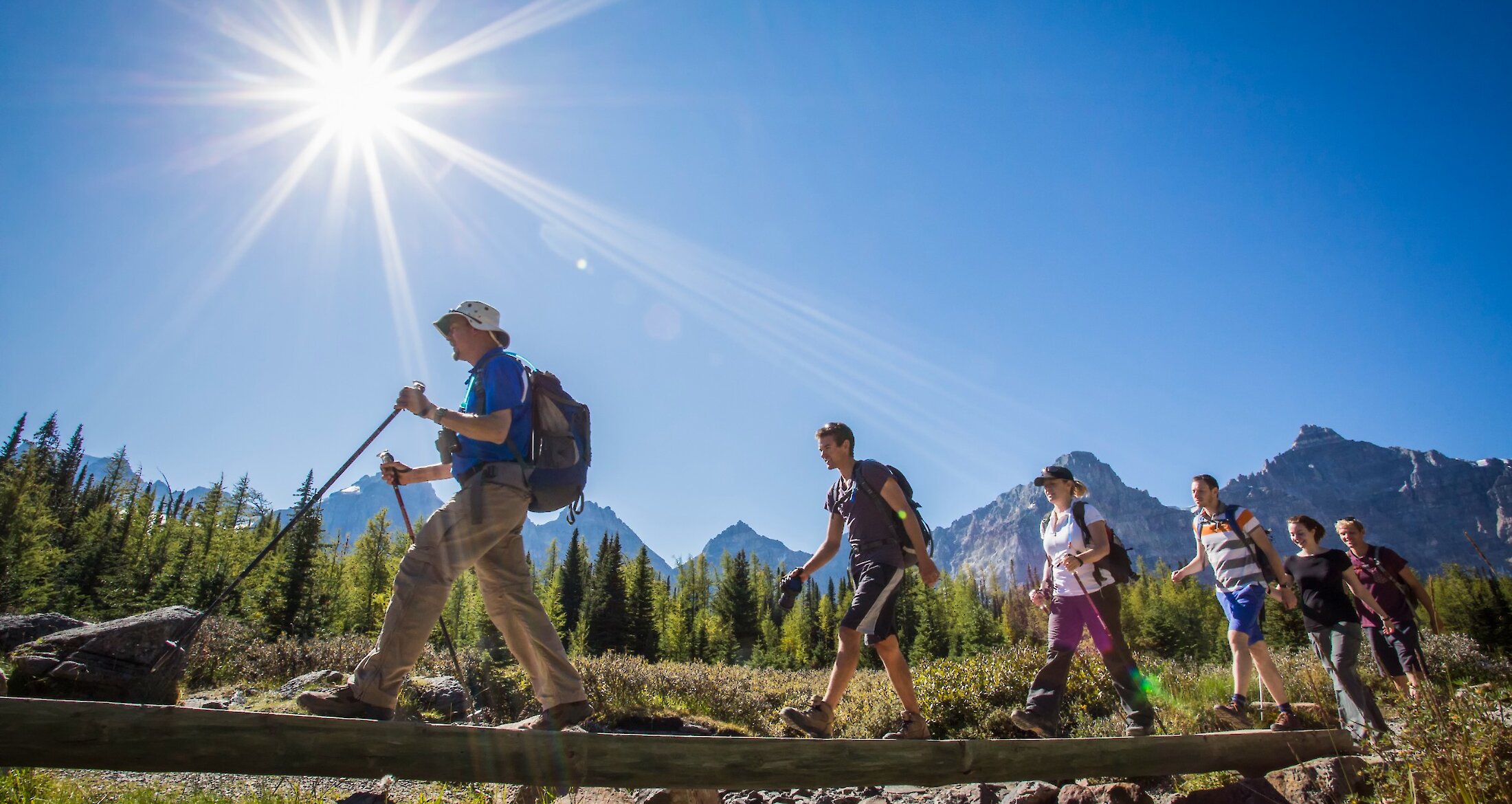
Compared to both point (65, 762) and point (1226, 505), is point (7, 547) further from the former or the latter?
point (1226, 505)

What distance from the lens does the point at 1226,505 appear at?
6.18 meters

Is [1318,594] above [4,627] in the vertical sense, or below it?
below

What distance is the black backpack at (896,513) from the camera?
4.62 metres

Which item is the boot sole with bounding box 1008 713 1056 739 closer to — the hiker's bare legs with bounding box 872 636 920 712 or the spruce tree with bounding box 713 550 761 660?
the hiker's bare legs with bounding box 872 636 920 712

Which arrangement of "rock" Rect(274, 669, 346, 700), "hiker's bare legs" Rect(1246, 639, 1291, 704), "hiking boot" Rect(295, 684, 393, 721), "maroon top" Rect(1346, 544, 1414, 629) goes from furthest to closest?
"rock" Rect(274, 669, 346, 700)
"maroon top" Rect(1346, 544, 1414, 629)
"hiker's bare legs" Rect(1246, 639, 1291, 704)
"hiking boot" Rect(295, 684, 393, 721)

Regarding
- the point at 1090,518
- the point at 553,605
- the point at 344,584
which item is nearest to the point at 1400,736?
the point at 1090,518

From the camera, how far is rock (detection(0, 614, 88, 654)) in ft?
40.4

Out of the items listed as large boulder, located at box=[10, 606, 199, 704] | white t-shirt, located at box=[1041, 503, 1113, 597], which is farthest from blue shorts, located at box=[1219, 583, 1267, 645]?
large boulder, located at box=[10, 606, 199, 704]

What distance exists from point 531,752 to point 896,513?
2.81m

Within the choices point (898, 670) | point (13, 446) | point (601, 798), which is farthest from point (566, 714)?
point (13, 446)

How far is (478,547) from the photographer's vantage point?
3.58 m

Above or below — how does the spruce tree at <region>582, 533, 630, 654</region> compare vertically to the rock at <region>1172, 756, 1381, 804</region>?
above

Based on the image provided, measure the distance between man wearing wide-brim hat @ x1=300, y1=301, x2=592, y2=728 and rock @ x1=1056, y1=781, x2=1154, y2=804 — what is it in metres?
3.18

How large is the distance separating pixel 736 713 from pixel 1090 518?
30.1 ft
